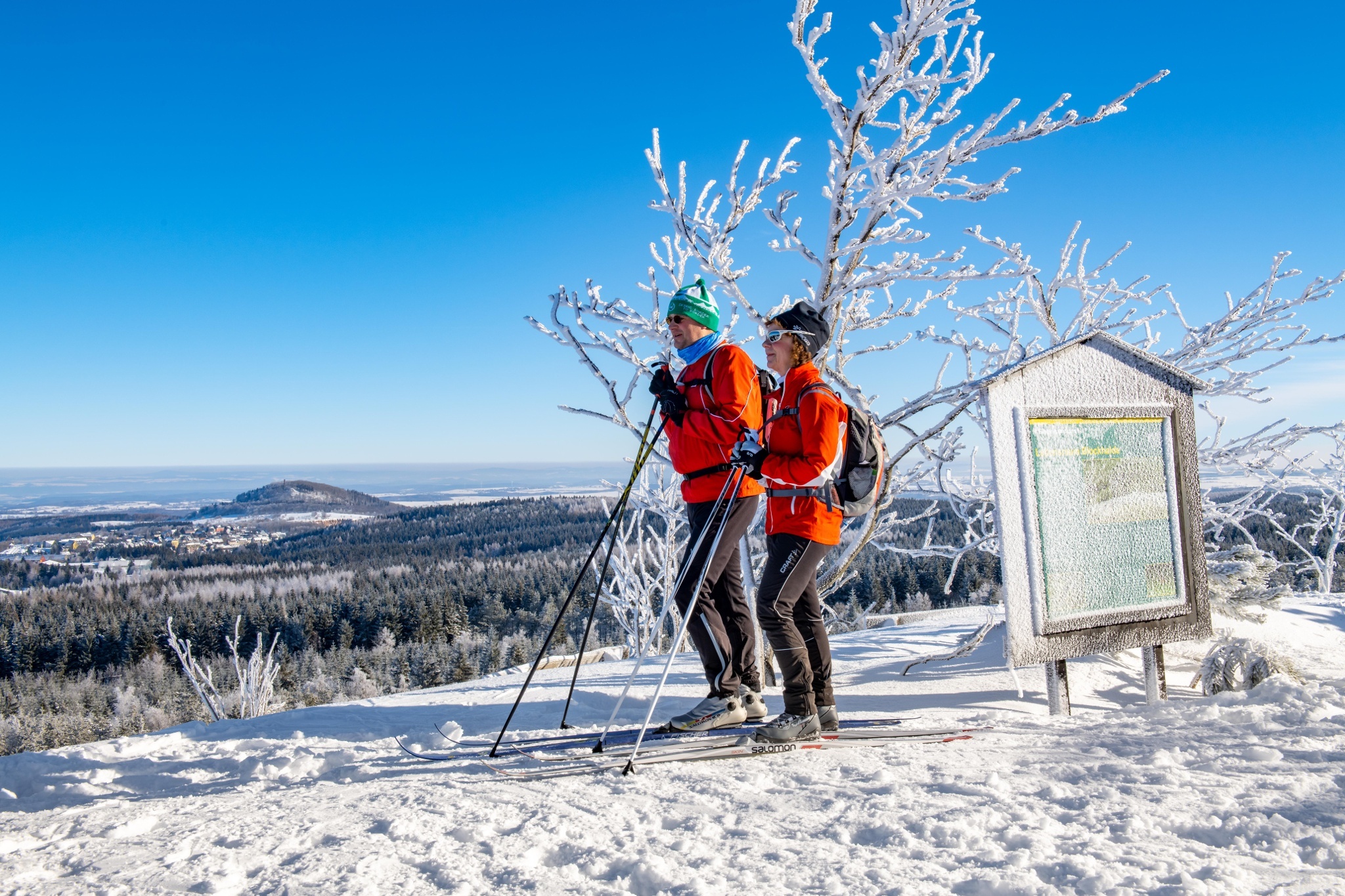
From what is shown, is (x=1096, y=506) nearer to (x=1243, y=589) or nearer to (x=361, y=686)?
(x=1243, y=589)

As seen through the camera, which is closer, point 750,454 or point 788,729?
point 788,729

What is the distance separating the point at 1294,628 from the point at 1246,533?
1.19 meters

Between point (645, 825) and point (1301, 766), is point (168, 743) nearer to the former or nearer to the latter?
point (645, 825)

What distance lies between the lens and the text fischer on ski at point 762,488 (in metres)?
3.11

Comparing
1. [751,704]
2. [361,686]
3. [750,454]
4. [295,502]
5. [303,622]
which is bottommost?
[361,686]

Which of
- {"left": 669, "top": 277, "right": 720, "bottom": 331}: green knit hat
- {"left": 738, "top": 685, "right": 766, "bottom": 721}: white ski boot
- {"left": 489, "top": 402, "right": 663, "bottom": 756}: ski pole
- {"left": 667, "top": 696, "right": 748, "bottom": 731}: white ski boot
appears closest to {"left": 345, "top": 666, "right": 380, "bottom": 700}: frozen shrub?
{"left": 489, "top": 402, "right": 663, "bottom": 756}: ski pole

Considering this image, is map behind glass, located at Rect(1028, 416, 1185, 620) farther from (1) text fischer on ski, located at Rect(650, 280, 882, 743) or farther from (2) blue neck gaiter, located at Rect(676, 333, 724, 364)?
(2) blue neck gaiter, located at Rect(676, 333, 724, 364)

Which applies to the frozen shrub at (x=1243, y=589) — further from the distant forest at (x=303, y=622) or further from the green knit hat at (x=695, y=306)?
the distant forest at (x=303, y=622)

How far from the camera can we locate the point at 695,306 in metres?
3.46

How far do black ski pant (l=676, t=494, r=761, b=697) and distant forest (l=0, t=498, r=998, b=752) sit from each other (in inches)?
923

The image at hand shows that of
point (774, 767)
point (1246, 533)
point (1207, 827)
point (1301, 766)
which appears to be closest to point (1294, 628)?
point (1246, 533)

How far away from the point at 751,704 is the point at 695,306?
1991 mm

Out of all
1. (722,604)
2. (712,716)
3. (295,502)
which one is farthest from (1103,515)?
(295,502)

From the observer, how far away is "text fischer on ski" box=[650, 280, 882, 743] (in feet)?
10.2
